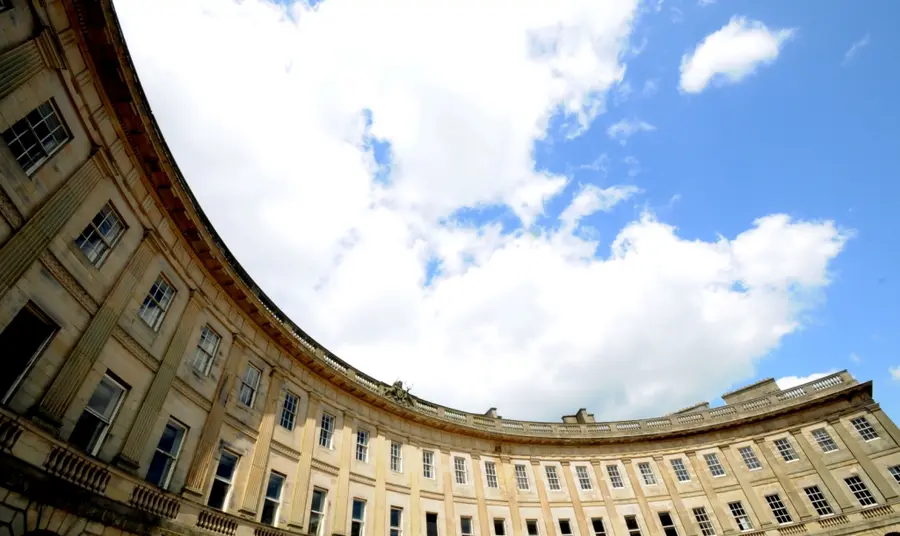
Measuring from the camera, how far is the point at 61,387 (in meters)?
10.5

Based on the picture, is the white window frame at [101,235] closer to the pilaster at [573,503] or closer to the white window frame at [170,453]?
the white window frame at [170,453]

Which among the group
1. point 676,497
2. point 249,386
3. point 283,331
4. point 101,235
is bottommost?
point 676,497

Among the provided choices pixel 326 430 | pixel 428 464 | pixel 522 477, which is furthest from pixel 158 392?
pixel 522 477

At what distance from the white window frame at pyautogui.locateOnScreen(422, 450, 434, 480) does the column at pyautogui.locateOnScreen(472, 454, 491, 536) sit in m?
3.06

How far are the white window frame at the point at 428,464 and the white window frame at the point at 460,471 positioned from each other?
5.40ft

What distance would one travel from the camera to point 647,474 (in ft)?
103

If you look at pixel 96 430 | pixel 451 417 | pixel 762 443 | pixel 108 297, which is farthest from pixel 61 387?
pixel 762 443

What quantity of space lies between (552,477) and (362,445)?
14.5 meters

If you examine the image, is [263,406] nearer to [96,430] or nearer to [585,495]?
[96,430]

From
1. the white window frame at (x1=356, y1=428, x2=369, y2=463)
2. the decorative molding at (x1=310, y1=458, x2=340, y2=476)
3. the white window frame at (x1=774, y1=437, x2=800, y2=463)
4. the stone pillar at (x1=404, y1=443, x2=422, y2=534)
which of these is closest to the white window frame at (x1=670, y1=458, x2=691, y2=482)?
the white window frame at (x1=774, y1=437, x2=800, y2=463)

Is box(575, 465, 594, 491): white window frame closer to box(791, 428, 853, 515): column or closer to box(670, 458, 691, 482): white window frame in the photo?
box(670, 458, 691, 482): white window frame

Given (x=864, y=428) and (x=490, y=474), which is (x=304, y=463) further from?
(x=864, y=428)

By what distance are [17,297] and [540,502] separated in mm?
28490

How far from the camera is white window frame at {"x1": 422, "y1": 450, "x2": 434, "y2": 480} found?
A: 25812 millimetres
